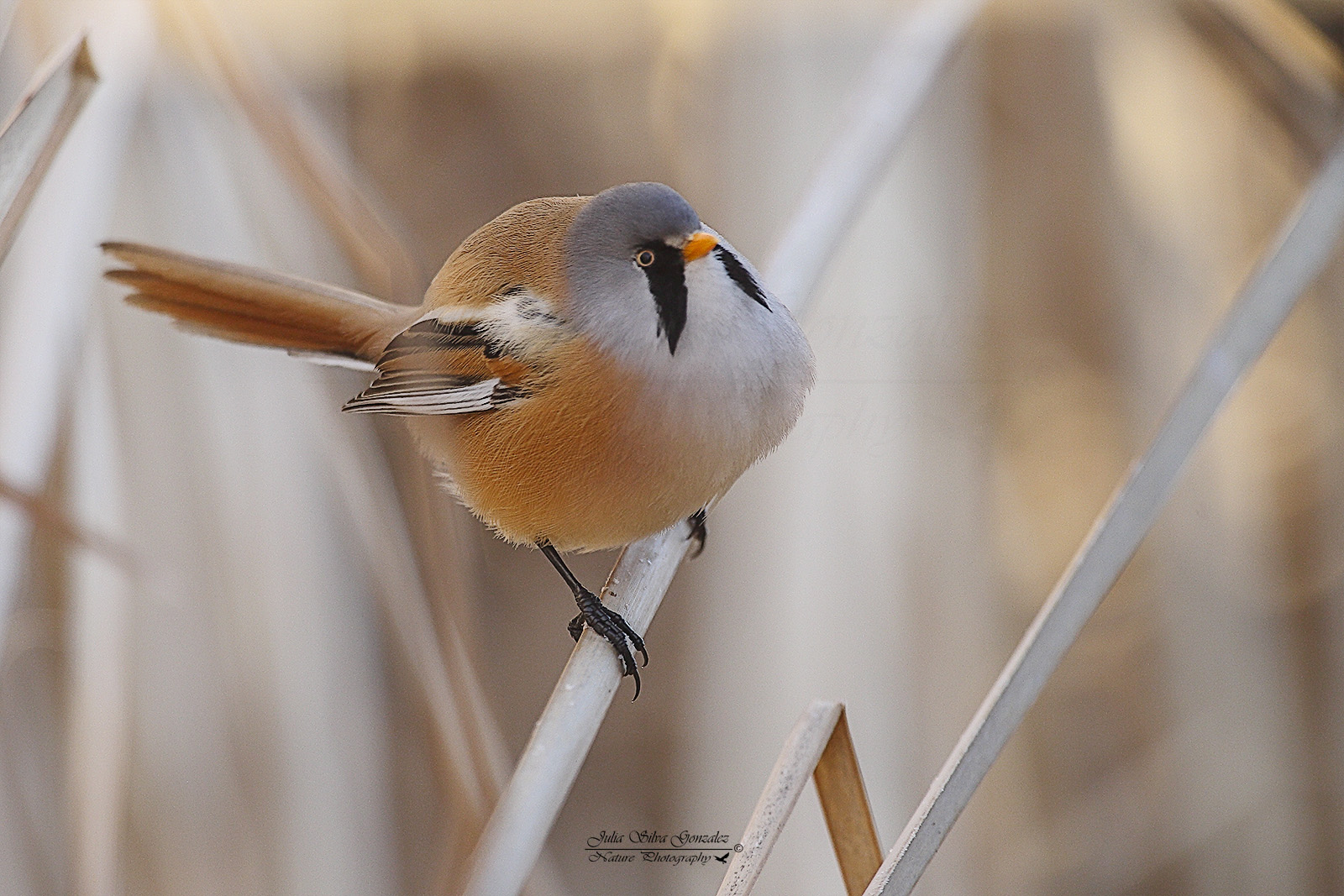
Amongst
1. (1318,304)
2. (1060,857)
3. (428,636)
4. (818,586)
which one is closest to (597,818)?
(428,636)

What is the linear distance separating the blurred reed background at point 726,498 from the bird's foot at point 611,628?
0.20ft

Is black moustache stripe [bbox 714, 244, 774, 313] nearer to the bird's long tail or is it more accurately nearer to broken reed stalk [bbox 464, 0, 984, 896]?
broken reed stalk [bbox 464, 0, 984, 896]

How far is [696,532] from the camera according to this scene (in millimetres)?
838

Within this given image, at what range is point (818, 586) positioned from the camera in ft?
3.27

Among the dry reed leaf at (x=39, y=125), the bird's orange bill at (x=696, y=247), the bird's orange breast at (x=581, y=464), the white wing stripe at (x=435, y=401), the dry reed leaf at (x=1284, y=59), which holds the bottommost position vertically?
the bird's orange breast at (x=581, y=464)

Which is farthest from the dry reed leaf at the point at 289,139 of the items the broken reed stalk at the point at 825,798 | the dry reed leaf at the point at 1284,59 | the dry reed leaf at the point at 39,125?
the dry reed leaf at the point at 1284,59

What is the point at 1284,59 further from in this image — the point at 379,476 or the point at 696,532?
the point at 379,476

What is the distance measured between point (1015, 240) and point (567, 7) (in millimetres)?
489

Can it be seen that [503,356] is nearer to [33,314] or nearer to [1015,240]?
[33,314]

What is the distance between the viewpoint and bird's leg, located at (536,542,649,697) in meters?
0.70

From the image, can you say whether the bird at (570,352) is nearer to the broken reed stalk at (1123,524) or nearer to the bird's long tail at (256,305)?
the bird's long tail at (256,305)

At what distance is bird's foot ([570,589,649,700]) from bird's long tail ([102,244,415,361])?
0.23m

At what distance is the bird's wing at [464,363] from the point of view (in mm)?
675

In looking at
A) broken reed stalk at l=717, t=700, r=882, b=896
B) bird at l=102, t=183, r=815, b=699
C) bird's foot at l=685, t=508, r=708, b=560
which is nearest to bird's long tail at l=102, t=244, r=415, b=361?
bird at l=102, t=183, r=815, b=699
